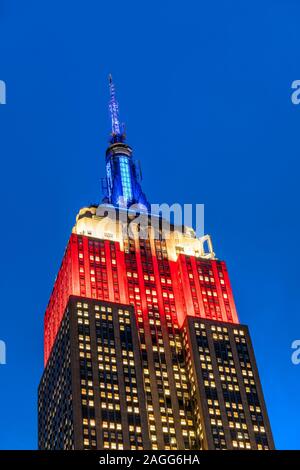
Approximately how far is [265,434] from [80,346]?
155 feet

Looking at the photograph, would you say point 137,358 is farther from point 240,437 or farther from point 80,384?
point 240,437

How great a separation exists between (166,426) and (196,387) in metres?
13.3

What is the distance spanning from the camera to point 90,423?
179875mm

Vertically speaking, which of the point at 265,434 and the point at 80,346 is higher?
the point at 80,346
